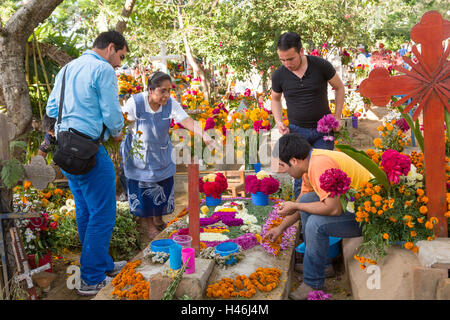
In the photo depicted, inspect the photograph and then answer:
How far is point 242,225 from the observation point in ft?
11.6

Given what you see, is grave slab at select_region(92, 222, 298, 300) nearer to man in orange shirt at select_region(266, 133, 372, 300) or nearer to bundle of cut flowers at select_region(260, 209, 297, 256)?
bundle of cut flowers at select_region(260, 209, 297, 256)

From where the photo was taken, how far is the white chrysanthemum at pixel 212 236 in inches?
125

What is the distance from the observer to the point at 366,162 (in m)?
2.31

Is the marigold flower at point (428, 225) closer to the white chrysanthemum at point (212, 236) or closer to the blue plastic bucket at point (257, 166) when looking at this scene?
the white chrysanthemum at point (212, 236)

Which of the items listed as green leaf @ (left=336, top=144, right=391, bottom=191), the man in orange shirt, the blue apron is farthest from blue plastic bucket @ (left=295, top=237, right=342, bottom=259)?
the blue apron

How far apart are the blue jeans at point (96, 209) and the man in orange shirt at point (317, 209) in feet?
4.08

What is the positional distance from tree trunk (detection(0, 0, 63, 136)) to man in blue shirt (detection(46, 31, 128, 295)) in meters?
1.32

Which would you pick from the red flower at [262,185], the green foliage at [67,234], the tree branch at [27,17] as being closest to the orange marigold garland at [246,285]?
the red flower at [262,185]

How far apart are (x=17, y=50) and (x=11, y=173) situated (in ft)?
6.54

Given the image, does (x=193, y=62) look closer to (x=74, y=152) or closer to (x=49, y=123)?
(x=49, y=123)

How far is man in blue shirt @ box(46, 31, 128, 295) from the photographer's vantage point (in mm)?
2629

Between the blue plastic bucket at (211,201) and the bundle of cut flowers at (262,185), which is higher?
the bundle of cut flowers at (262,185)

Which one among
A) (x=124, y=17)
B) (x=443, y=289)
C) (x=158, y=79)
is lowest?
(x=443, y=289)

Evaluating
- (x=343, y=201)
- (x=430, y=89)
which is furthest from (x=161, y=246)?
(x=430, y=89)
